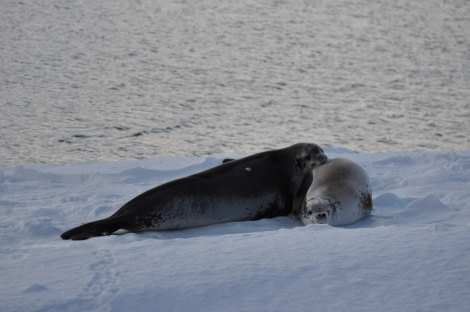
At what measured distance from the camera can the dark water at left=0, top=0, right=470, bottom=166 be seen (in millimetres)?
10844

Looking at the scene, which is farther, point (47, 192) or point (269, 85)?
point (269, 85)

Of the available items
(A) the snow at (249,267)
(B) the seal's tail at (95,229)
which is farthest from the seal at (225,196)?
(A) the snow at (249,267)

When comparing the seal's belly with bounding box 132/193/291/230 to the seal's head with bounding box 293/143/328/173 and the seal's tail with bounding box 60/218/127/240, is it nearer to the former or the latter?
the seal's tail with bounding box 60/218/127/240

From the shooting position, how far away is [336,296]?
3.13 m

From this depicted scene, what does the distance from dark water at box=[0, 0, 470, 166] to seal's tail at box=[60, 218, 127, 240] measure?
510cm

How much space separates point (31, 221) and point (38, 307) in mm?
1879

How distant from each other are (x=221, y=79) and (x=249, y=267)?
11.2 m

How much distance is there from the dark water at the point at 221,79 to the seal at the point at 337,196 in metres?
4.80

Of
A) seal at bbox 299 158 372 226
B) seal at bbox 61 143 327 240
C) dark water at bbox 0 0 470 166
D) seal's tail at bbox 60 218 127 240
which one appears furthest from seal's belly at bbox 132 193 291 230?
dark water at bbox 0 0 470 166

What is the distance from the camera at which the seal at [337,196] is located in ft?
16.1

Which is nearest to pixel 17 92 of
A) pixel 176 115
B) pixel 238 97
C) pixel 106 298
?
pixel 176 115

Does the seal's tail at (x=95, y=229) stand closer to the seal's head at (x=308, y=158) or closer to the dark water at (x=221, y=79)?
the seal's head at (x=308, y=158)

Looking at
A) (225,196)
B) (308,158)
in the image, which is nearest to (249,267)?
(225,196)

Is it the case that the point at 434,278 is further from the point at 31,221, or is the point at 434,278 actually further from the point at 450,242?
the point at 31,221
